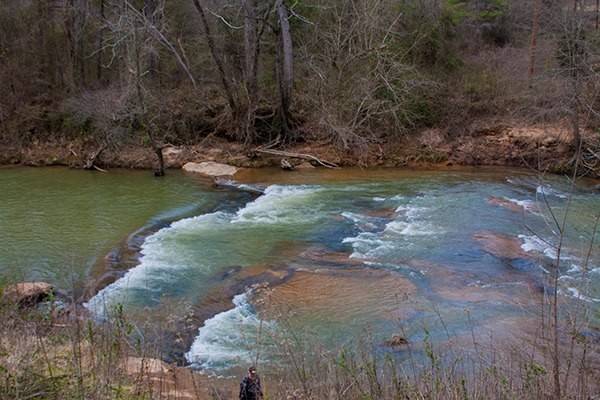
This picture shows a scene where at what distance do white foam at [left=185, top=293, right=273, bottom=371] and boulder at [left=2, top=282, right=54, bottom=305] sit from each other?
6.97 ft

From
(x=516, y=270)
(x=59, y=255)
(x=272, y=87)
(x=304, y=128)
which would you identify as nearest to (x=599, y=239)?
(x=516, y=270)

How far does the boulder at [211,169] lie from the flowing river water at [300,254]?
3.68ft

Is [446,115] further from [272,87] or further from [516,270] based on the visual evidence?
[516,270]

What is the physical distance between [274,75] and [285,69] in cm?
306

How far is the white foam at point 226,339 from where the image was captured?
7539mm

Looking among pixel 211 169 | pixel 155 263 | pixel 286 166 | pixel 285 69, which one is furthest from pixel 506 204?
pixel 285 69

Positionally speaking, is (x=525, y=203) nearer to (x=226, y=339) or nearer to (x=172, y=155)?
(x=226, y=339)

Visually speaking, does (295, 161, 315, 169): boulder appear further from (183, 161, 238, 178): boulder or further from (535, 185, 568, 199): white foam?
(535, 185, 568, 199): white foam

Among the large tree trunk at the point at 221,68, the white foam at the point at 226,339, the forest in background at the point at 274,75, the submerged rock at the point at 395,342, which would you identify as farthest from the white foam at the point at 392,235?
the large tree trunk at the point at 221,68

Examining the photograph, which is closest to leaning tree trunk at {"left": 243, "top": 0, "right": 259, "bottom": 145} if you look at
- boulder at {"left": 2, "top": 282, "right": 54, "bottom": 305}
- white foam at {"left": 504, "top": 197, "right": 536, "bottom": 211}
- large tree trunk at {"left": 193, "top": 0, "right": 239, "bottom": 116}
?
large tree trunk at {"left": 193, "top": 0, "right": 239, "bottom": 116}

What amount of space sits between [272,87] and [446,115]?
713cm

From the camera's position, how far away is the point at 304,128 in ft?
76.0

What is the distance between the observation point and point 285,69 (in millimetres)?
22281

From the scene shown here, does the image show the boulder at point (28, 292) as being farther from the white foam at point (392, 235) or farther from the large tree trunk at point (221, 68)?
the large tree trunk at point (221, 68)
